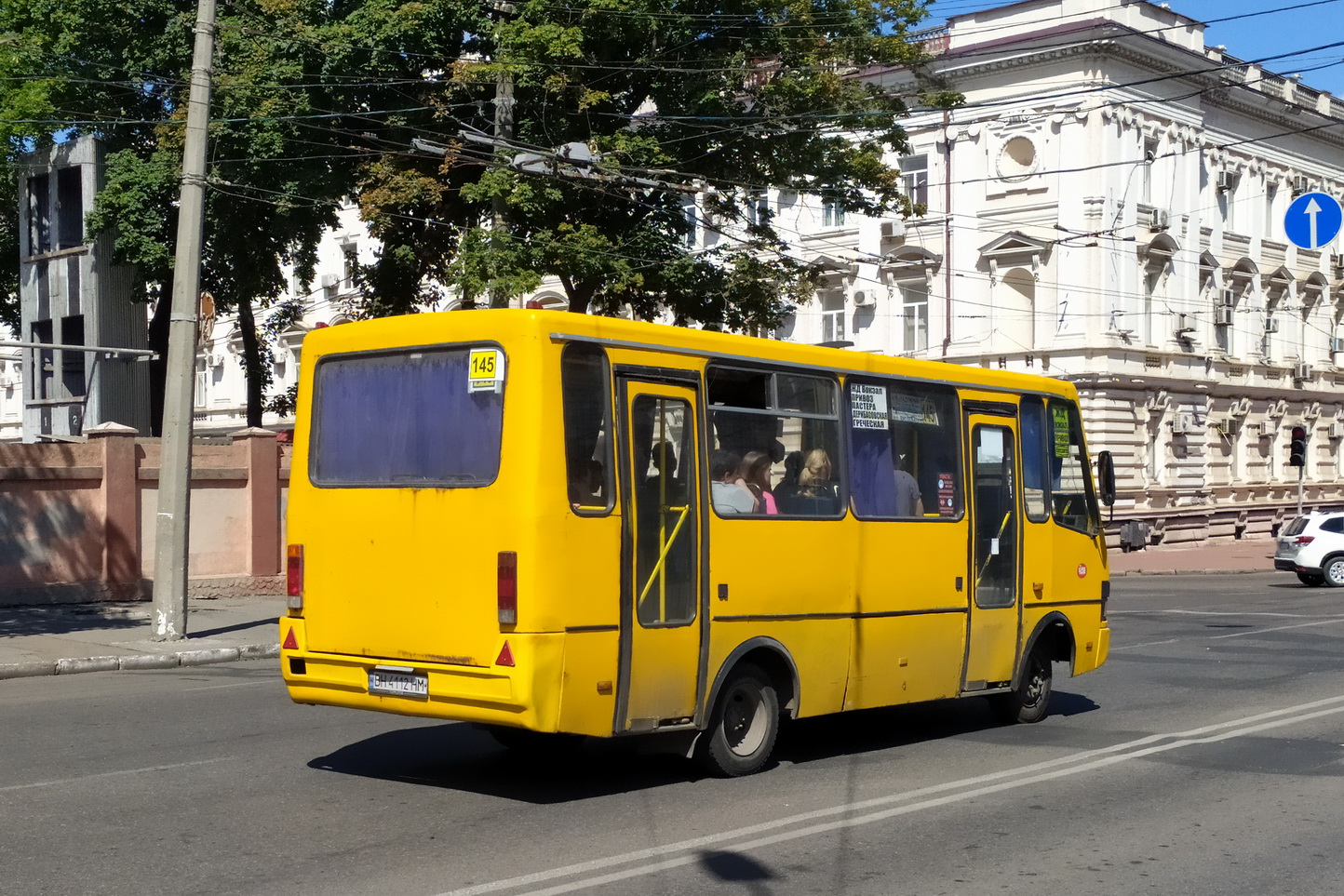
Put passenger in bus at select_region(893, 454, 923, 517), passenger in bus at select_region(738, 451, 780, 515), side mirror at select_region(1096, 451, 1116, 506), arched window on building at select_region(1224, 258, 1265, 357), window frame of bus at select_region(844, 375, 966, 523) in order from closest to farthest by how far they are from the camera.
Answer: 1. passenger in bus at select_region(738, 451, 780, 515)
2. window frame of bus at select_region(844, 375, 966, 523)
3. passenger in bus at select_region(893, 454, 923, 517)
4. side mirror at select_region(1096, 451, 1116, 506)
5. arched window on building at select_region(1224, 258, 1265, 357)

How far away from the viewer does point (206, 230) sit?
30.4 meters

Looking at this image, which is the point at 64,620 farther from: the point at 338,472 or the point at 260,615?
the point at 338,472

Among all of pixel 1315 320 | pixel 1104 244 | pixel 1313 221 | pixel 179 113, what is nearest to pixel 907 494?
pixel 1313 221

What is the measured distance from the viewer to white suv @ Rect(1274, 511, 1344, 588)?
3322 cm

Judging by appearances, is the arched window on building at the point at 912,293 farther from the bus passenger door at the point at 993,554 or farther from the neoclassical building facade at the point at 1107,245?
the bus passenger door at the point at 993,554

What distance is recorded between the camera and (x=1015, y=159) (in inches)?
1754

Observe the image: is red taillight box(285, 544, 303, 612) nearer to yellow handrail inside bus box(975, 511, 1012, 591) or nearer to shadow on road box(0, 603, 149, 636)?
yellow handrail inside bus box(975, 511, 1012, 591)

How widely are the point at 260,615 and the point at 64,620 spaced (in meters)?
2.76

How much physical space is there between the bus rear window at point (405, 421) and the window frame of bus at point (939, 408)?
9.75 feet

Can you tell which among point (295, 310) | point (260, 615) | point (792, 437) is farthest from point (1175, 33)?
point (792, 437)

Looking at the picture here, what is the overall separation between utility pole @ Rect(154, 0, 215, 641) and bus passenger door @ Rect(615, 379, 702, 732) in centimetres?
1078

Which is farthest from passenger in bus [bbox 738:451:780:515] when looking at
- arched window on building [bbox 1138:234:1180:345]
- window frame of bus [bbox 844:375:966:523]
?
arched window on building [bbox 1138:234:1180:345]

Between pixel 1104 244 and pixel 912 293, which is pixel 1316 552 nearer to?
pixel 1104 244

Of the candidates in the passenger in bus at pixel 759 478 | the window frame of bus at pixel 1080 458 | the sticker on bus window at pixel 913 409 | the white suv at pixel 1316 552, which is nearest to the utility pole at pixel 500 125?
the window frame of bus at pixel 1080 458
